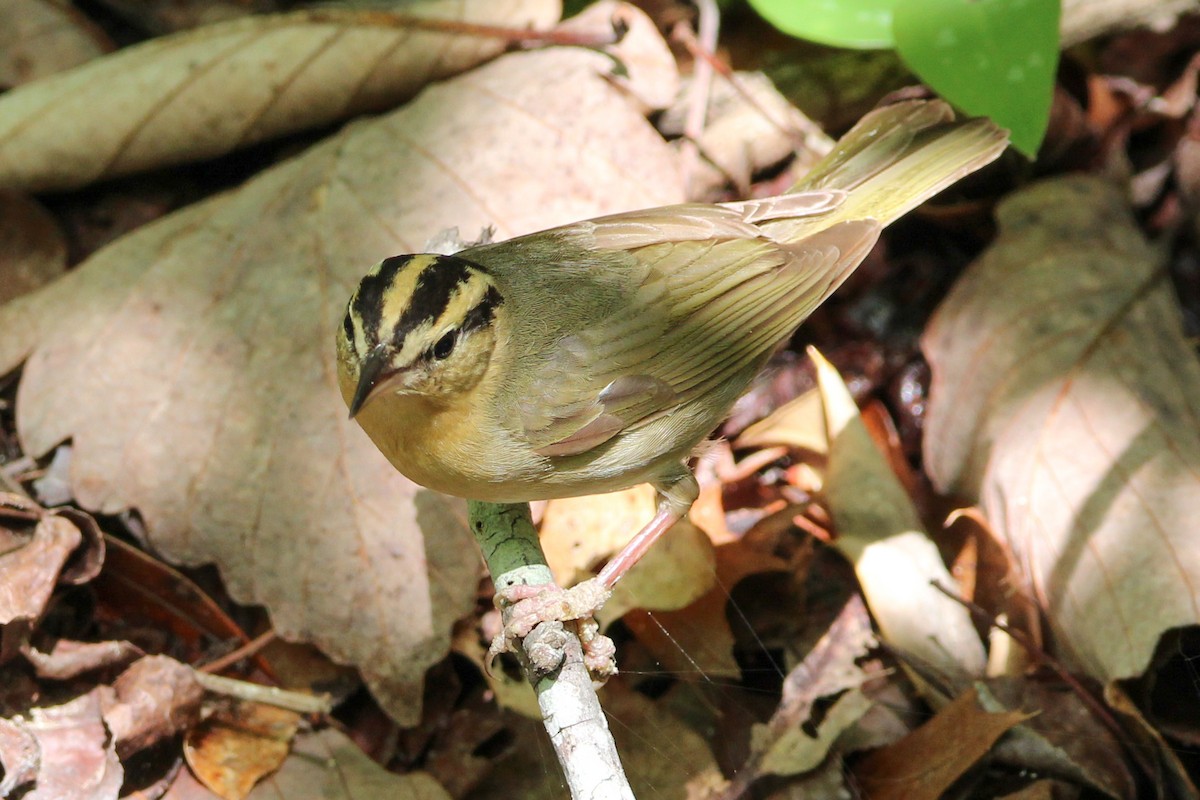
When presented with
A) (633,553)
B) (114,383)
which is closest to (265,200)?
(114,383)

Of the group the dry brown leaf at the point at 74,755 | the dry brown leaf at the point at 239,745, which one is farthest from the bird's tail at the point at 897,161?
the dry brown leaf at the point at 74,755

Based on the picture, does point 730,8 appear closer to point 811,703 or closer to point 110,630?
point 811,703

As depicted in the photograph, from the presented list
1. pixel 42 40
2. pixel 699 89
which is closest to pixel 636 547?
pixel 699 89

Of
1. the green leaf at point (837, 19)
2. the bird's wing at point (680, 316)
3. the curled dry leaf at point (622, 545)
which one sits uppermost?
the green leaf at point (837, 19)

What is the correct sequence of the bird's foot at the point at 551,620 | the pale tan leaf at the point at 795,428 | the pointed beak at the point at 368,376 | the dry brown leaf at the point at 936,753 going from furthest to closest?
1. the pale tan leaf at the point at 795,428
2. the dry brown leaf at the point at 936,753
3. the pointed beak at the point at 368,376
4. the bird's foot at the point at 551,620

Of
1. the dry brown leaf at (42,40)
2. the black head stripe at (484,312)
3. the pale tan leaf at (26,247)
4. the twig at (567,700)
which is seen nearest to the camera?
the twig at (567,700)

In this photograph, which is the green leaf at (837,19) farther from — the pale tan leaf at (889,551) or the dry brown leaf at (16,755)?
the dry brown leaf at (16,755)
